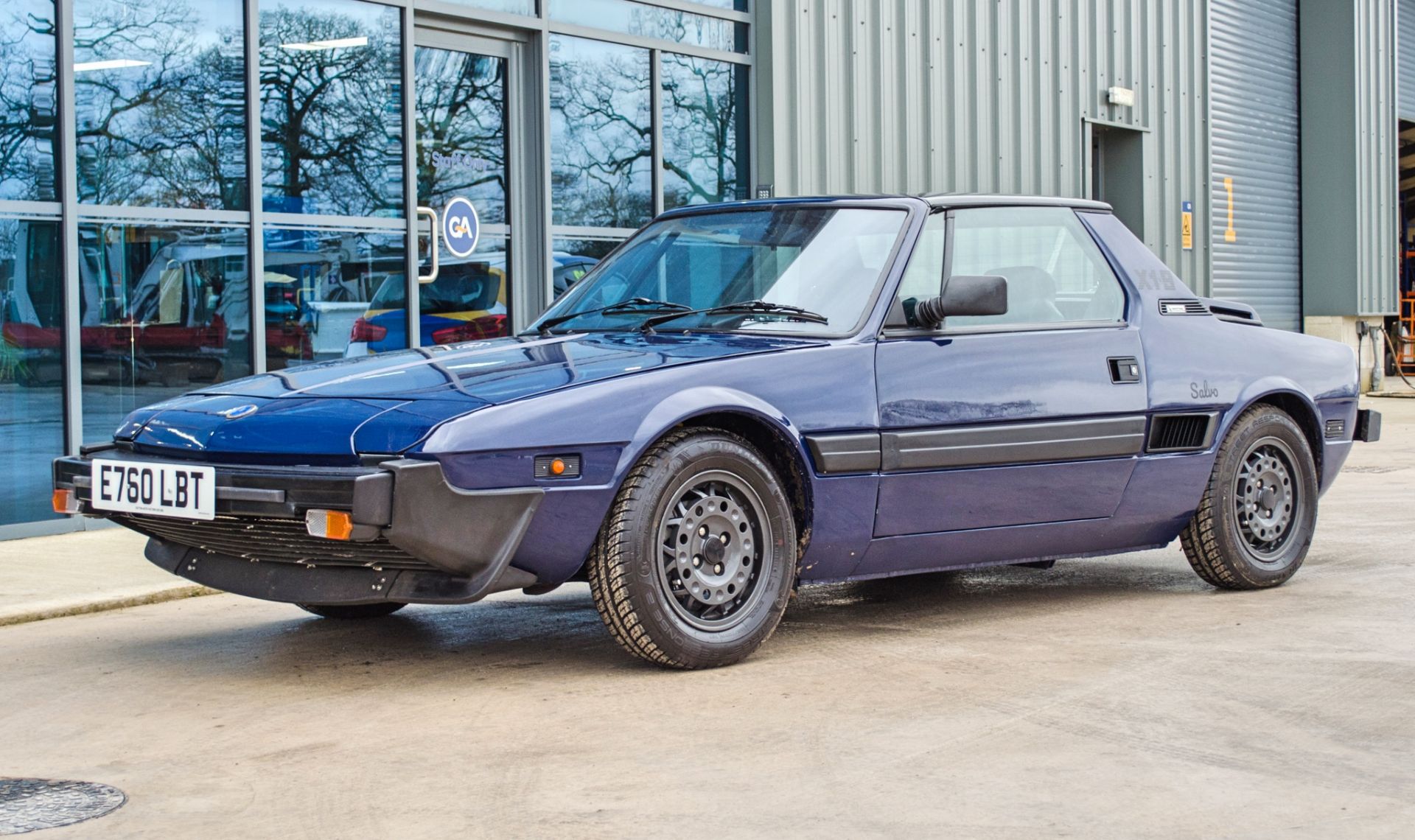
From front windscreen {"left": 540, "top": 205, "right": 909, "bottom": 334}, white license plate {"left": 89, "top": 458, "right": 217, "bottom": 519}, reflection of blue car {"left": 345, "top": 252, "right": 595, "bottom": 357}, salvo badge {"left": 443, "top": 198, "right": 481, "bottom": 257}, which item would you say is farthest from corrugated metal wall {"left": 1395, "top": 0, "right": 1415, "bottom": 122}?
white license plate {"left": 89, "top": 458, "right": 217, "bottom": 519}

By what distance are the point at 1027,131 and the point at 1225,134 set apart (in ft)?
17.4

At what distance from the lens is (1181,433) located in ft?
20.6

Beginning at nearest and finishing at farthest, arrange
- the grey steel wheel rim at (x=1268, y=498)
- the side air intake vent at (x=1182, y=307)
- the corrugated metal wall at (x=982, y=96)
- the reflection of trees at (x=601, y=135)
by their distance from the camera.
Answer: the side air intake vent at (x=1182, y=307) < the grey steel wheel rim at (x=1268, y=498) < the reflection of trees at (x=601, y=135) < the corrugated metal wall at (x=982, y=96)

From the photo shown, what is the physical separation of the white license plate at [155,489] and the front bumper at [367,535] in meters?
0.05

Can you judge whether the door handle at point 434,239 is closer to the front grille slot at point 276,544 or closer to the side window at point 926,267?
the side window at point 926,267

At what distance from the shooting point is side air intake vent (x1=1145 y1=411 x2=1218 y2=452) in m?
6.19

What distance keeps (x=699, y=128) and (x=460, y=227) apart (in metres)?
3.31

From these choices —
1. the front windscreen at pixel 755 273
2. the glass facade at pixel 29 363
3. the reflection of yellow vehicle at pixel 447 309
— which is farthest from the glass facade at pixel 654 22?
the front windscreen at pixel 755 273

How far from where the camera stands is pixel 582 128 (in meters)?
12.3

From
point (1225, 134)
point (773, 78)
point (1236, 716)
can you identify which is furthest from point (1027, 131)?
point (1236, 716)

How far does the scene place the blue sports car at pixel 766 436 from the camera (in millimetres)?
4684

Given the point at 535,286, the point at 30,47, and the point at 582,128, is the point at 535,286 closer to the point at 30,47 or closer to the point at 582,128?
the point at 582,128

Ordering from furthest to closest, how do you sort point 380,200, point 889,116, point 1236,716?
point 889,116
point 380,200
point 1236,716

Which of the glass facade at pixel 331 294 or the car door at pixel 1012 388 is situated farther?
the glass facade at pixel 331 294
